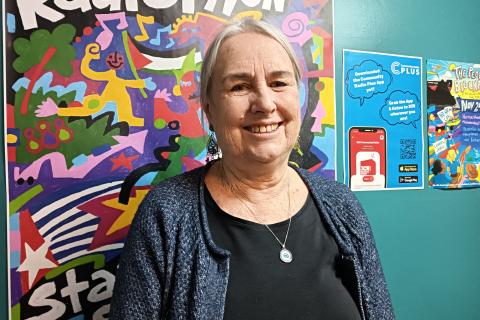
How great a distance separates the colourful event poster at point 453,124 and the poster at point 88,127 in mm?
885

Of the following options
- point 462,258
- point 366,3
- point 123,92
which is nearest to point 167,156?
point 123,92

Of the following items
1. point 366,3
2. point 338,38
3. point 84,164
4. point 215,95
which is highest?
point 366,3

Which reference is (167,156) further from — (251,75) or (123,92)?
(251,75)

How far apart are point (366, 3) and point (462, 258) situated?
3.53ft

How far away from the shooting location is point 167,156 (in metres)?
1.15

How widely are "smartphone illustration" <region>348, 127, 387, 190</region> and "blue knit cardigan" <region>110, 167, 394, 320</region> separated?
0.50 m

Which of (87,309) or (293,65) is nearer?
(293,65)

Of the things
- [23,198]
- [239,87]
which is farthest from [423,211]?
[23,198]

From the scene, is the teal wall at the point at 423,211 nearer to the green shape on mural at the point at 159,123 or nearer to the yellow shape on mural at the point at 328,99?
the yellow shape on mural at the point at 328,99

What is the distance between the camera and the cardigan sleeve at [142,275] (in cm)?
77

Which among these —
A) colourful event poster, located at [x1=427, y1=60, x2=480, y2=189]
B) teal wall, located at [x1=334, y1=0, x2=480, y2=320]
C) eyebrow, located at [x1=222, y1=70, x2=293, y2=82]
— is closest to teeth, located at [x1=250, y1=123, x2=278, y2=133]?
eyebrow, located at [x1=222, y1=70, x2=293, y2=82]

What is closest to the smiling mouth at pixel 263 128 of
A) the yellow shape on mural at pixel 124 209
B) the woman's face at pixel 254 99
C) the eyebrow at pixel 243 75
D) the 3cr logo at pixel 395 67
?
the woman's face at pixel 254 99

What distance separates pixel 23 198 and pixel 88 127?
9.9 inches

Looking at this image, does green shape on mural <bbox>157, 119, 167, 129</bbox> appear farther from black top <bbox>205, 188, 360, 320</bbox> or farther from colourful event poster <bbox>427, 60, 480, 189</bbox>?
colourful event poster <bbox>427, 60, 480, 189</bbox>
